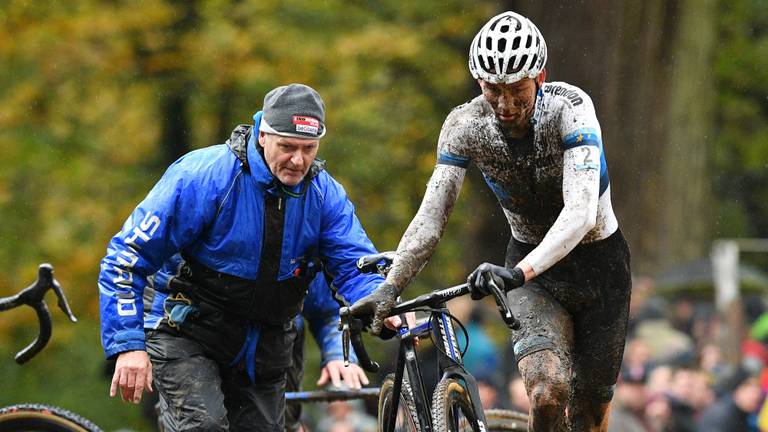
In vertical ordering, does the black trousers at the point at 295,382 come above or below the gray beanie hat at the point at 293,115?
below

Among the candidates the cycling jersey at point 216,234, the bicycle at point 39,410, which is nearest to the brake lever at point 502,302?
the cycling jersey at point 216,234

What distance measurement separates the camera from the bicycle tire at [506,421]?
849cm

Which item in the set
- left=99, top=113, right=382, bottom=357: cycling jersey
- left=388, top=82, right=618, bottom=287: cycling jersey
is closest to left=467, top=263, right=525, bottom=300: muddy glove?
left=388, top=82, right=618, bottom=287: cycling jersey

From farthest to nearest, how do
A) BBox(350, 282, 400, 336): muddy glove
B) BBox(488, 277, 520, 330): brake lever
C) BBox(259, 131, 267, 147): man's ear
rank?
BBox(259, 131, 267, 147): man's ear
BBox(350, 282, 400, 336): muddy glove
BBox(488, 277, 520, 330): brake lever

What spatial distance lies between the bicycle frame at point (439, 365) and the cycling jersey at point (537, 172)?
0.80ft

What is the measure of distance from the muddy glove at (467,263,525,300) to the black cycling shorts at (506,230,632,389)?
90cm

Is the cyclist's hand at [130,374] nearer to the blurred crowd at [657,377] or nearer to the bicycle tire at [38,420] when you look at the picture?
the bicycle tire at [38,420]

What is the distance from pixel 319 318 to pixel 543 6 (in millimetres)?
6467

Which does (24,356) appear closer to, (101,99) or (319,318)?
(319,318)

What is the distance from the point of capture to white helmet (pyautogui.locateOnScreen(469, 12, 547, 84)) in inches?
257

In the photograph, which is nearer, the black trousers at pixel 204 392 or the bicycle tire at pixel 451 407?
the bicycle tire at pixel 451 407

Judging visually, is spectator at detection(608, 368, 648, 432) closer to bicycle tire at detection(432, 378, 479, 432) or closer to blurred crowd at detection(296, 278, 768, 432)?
blurred crowd at detection(296, 278, 768, 432)

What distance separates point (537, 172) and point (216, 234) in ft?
5.23

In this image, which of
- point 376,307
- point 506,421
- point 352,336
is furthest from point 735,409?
point 376,307
